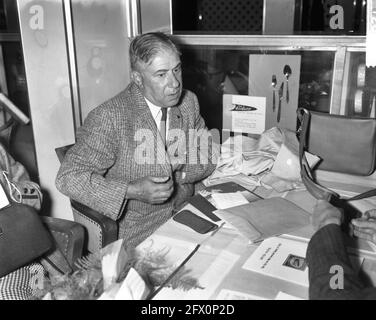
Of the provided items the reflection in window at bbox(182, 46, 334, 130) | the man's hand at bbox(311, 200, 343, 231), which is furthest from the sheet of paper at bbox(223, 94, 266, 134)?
the man's hand at bbox(311, 200, 343, 231)

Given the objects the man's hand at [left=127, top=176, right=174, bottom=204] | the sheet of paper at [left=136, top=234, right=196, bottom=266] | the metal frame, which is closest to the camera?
the sheet of paper at [left=136, top=234, right=196, bottom=266]

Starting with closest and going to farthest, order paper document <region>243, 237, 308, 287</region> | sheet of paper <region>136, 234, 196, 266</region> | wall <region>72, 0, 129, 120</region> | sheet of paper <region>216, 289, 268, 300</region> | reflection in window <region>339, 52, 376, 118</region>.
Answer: sheet of paper <region>216, 289, 268, 300</region>, paper document <region>243, 237, 308, 287</region>, sheet of paper <region>136, 234, 196, 266</region>, reflection in window <region>339, 52, 376, 118</region>, wall <region>72, 0, 129, 120</region>

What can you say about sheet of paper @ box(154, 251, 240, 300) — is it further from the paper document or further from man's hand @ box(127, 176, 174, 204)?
man's hand @ box(127, 176, 174, 204)

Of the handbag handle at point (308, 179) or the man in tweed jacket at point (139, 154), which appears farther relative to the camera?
the man in tweed jacket at point (139, 154)

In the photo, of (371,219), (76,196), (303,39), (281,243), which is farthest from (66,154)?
(303,39)

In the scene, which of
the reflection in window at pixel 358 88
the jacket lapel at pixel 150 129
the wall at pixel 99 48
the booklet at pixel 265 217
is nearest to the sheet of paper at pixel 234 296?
the booklet at pixel 265 217

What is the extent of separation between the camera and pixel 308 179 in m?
1.66

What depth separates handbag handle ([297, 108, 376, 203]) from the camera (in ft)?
5.11

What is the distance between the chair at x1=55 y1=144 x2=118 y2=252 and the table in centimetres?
40

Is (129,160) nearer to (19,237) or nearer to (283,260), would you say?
(19,237)

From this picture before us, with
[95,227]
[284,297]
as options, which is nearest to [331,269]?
[284,297]

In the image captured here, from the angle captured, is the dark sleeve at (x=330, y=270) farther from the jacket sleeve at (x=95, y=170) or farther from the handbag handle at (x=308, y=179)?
the jacket sleeve at (x=95, y=170)

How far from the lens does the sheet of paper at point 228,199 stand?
1.55m
